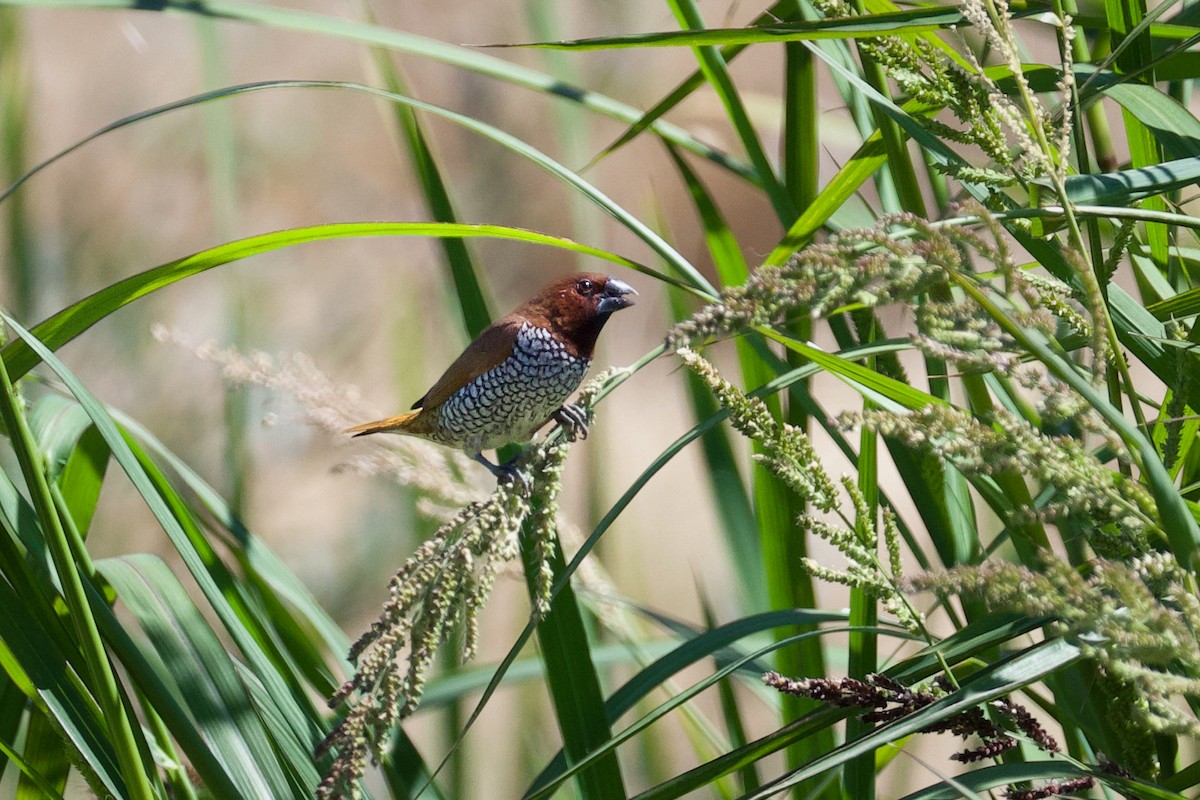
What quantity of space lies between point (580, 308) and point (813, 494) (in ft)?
3.14

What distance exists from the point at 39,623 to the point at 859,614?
2.03 ft

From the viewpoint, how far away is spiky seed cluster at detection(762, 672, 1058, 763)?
2.10ft

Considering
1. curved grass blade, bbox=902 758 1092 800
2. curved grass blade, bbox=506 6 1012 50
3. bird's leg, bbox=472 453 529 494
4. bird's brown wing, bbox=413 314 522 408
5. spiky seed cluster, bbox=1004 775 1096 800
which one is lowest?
spiky seed cluster, bbox=1004 775 1096 800

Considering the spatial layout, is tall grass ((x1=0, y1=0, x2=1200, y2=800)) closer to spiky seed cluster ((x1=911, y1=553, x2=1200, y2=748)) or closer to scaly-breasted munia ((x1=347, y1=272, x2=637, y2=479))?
spiky seed cluster ((x1=911, y1=553, x2=1200, y2=748))

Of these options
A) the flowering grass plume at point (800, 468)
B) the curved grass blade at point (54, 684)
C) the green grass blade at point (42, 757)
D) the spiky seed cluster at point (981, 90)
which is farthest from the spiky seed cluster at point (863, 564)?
the green grass blade at point (42, 757)

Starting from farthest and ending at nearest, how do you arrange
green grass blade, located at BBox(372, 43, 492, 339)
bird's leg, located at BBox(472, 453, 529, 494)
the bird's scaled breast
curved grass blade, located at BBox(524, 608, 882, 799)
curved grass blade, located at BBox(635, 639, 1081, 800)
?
the bird's scaled breast < green grass blade, located at BBox(372, 43, 492, 339) < curved grass blade, located at BBox(524, 608, 882, 799) < bird's leg, located at BBox(472, 453, 529, 494) < curved grass blade, located at BBox(635, 639, 1081, 800)

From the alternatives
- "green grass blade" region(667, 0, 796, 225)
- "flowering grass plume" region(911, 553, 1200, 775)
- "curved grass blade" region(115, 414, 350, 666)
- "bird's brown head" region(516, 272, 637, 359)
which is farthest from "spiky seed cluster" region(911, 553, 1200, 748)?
"bird's brown head" region(516, 272, 637, 359)

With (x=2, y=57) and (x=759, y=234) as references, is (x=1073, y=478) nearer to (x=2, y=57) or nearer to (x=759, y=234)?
(x=2, y=57)

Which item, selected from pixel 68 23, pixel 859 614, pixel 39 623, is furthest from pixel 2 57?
pixel 68 23

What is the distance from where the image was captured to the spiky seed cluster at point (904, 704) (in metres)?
0.64

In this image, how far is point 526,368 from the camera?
4.92 feet

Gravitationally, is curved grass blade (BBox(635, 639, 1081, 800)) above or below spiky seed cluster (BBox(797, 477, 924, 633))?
below

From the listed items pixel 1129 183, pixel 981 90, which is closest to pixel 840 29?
pixel 981 90

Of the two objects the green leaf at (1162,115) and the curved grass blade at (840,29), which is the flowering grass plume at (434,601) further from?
the green leaf at (1162,115)
